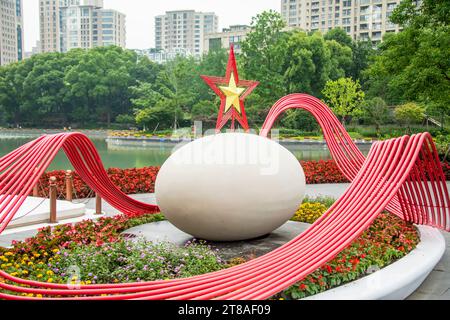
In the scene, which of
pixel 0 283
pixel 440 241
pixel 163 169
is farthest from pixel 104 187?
pixel 440 241

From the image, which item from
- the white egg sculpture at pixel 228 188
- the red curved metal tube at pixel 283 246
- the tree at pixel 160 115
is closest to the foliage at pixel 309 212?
the red curved metal tube at pixel 283 246

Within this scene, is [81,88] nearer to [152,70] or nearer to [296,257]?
[152,70]

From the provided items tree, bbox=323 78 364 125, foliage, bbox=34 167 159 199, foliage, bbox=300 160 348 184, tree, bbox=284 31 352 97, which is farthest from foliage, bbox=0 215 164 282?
tree, bbox=284 31 352 97

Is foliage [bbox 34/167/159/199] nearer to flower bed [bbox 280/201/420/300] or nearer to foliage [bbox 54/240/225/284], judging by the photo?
foliage [bbox 54/240/225/284]

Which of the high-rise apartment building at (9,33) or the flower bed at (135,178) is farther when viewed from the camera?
the high-rise apartment building at (9,33)

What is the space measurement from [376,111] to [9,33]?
95594 millimetres

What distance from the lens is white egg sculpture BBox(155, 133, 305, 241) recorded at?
7.04 metres

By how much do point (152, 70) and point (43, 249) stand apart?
53.6 m

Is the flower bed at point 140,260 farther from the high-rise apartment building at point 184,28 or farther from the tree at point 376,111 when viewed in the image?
the high-rise apartment building at point 184,28

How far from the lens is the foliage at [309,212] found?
381 inches

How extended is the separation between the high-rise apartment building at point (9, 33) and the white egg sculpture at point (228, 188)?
112 metres

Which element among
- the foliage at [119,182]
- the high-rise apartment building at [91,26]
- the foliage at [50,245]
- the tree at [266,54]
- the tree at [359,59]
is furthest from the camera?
the high-rise apartment building at [91,26]

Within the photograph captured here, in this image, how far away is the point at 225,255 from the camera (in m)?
7.03

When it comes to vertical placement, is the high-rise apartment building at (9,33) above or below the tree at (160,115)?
above
